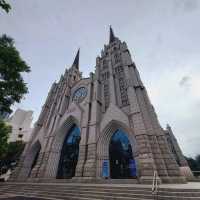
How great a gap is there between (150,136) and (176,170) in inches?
131

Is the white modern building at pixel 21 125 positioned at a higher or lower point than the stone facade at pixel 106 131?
higher

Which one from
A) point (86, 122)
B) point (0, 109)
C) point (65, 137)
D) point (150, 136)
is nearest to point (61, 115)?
point (65, 137)

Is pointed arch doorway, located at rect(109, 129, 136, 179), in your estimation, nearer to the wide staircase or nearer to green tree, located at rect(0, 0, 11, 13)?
the wide staircase

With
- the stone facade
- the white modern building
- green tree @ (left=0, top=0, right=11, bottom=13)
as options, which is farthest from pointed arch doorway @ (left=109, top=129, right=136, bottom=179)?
the white modern building

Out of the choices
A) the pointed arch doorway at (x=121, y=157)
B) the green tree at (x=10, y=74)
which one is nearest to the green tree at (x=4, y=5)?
the green tree at (x=10, y=74)

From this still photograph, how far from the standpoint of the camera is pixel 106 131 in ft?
50.6

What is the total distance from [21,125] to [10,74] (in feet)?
151

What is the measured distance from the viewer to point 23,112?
49.4 meters

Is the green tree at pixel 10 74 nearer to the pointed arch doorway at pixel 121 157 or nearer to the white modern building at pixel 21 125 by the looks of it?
the pointed arch doorway at pixel 121 157

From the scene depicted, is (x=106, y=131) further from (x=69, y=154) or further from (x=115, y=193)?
(x=115, y=193)

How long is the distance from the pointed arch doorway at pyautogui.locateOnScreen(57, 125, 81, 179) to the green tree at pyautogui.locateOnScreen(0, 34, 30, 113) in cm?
1132

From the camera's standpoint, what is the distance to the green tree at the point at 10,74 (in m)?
7.71

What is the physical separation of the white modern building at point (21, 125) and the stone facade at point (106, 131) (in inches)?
1011

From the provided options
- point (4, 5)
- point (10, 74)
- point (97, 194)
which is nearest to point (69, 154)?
point (97, 194)
